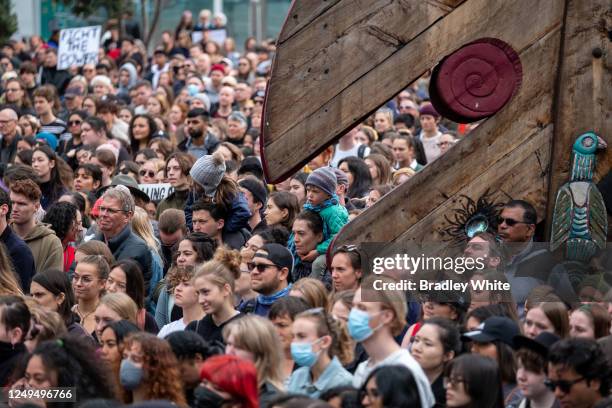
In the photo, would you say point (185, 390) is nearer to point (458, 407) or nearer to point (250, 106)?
point (458, 407)

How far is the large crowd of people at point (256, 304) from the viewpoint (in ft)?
21.5

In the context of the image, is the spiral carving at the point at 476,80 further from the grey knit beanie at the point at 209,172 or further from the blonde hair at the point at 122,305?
the grey knit beanie at the point at 209,172

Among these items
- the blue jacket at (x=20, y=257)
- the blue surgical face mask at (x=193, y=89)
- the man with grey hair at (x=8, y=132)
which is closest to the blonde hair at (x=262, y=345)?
the blue jacket at (x=20, y=257)

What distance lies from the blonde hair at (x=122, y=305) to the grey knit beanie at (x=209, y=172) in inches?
94.5

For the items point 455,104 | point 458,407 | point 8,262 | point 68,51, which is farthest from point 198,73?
point 458,407

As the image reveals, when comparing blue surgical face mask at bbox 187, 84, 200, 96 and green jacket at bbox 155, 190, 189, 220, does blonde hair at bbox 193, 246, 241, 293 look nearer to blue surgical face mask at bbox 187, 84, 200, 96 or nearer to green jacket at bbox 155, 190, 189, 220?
green jacket at bbox 155, 190, 189, 220

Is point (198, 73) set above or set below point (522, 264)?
above

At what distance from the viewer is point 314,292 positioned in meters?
8.38

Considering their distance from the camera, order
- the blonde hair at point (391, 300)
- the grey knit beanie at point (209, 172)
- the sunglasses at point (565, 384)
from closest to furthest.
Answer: the sunglasses at point (565, 384) < the blonde hair at point (391, 300) < the grey knit beanie at point (209, 172)

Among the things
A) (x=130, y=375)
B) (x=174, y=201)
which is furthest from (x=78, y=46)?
(x=130, y=375)

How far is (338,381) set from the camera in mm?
7176

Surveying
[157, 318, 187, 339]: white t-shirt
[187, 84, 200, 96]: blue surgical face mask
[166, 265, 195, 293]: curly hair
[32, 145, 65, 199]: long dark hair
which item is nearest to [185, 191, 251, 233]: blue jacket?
[166, 265, 195, 293]: curly hair

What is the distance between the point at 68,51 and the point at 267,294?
13.9 m

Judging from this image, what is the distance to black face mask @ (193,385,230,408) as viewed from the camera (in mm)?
6285
